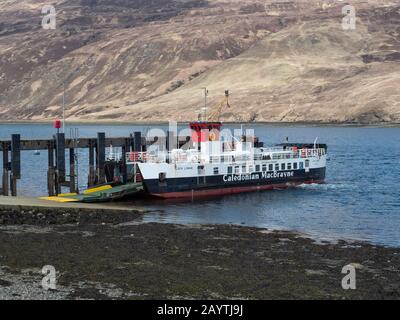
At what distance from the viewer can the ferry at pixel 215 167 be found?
61.8 metres

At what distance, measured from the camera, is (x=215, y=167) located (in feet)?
215

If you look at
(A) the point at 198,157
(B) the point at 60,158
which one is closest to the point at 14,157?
(B) the point at 60,158

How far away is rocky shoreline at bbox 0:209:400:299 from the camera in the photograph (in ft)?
89.5

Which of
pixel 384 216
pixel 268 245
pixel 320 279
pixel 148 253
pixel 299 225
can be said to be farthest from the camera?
pixel 384 216

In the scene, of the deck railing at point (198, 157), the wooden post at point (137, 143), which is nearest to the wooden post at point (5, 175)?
the deck railing at point (198, 157)

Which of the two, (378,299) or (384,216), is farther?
(384,216)

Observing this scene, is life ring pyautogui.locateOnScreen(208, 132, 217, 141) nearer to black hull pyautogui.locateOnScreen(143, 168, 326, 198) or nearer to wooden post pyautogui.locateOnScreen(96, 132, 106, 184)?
black hull pyautogui.locateOnScreen(143, 168, 326, 198)

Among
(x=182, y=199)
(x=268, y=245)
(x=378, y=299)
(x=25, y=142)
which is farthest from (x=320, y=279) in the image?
(x=25, y=142)

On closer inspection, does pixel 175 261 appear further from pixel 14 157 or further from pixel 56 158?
pixel 56 158

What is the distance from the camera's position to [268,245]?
38656mm

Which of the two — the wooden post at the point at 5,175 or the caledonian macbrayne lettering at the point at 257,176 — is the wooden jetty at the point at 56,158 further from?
the caledonian macbrayne lettering at the point at 257,176
